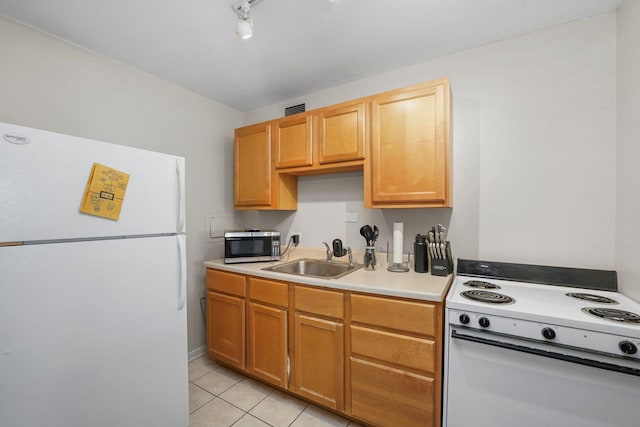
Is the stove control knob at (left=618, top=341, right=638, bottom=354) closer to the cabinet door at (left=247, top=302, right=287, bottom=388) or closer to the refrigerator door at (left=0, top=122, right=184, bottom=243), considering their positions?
the cabinet door at (left=247, top=302, right=287, bottom=388)

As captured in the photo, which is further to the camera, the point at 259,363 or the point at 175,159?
the point at 259,363

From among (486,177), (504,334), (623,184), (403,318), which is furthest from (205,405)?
(623,184)

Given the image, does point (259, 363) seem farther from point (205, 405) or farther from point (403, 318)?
point (403, 318)

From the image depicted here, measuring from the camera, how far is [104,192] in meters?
1.20

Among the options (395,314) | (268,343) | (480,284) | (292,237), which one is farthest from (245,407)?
(480,284)

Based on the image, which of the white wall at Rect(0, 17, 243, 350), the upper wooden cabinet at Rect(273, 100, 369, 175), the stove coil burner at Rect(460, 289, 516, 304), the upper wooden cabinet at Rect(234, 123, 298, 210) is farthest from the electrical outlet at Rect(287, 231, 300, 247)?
the stove coil burner at Rect(460, 289, 516, 304)

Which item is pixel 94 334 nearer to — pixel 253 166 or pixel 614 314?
pixel 253 166

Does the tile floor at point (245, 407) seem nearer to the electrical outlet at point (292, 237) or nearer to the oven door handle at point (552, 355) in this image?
the oven door handle at point (552, 355)

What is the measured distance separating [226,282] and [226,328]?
0.39 metres

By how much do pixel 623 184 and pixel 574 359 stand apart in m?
1.04

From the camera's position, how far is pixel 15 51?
1.54 m

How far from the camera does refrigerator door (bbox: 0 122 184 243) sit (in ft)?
3.20

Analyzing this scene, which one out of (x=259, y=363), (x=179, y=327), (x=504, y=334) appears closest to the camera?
(x=504, y=334)

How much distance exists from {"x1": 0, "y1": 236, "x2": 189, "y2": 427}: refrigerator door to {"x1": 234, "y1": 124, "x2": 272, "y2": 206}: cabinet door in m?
1.03
